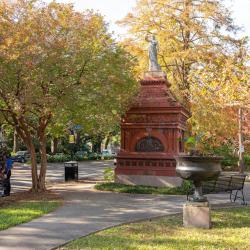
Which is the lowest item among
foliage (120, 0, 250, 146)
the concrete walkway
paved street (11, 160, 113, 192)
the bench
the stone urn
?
the concrete walkway

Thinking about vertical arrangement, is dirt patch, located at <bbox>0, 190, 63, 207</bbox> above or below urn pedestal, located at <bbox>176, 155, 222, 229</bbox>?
below

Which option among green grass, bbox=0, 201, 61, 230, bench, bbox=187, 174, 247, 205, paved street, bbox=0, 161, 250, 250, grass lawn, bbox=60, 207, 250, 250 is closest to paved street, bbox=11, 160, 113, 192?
paved street, bbox=0, 161, 250, 250

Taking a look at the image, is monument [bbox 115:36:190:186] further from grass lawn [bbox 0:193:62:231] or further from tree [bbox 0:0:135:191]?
grass lawn [bbox 0:193:62:231]

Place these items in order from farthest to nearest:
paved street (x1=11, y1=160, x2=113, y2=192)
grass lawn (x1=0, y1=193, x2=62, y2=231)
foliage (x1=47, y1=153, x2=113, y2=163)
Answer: foliage (x1=47, y1=153, x2=113, y2=163) < paved street (x1=11, y1=160, x2=113, y2=192) < grass lawn (x1=0, y1=193, x2=62, y2=231)

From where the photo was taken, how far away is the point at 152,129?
18.3 metres

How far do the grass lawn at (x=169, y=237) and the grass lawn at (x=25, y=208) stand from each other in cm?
219

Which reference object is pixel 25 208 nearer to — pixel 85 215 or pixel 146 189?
pixel 85 215

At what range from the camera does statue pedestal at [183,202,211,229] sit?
9.47 metres

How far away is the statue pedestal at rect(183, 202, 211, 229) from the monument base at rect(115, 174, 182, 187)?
8.04 metres

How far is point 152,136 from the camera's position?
60.2 feet

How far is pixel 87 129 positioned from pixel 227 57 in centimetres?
1166

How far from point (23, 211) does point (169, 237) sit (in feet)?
14.4

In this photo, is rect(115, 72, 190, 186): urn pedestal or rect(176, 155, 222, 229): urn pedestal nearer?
rect(176, 155, 222, 229): urn pedestal

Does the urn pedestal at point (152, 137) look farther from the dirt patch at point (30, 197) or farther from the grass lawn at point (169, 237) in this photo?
the grass lawn at point (169, 237)
